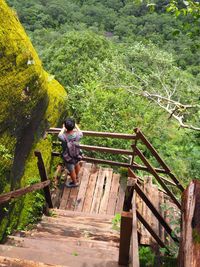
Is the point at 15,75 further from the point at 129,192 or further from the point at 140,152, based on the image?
the point at 129,192

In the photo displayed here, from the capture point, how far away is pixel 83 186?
7430 millimetres

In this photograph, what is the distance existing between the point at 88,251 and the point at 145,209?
8.01ft

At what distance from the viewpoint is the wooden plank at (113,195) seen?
22.9 ft

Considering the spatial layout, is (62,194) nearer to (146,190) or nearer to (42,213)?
(42,213)

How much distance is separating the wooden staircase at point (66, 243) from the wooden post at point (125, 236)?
0.19 m

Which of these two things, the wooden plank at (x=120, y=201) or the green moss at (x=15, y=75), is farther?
the wooden plank at (x=120, y=201)

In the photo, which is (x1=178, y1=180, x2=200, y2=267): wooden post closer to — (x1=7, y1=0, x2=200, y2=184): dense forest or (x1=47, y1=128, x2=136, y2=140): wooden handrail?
(x1=7, y1=0, x2=200, y2=184): dense forest

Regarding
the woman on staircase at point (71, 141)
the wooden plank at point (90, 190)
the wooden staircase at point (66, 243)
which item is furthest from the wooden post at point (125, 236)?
the wooden plank at point (90, 190)

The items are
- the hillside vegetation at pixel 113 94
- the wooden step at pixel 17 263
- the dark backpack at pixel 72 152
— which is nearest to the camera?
the wooden step at pixel 17 263

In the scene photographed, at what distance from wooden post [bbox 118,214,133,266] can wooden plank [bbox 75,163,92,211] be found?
348 cm

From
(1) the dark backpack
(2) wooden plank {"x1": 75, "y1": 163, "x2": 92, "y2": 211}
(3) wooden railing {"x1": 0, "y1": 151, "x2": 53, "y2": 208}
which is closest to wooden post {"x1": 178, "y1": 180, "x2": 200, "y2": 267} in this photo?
(3) wooden railing {"x1": 0, "y1": 151, "x2": 53, "y2": 208}

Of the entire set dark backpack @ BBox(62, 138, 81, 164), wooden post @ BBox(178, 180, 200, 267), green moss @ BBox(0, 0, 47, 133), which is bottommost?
dark backpack @ BBox(62, 138, 81, 164)

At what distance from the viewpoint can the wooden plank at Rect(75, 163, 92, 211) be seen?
7064 mm

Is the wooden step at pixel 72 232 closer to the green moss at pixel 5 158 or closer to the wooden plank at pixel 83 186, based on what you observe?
the green moss at pixel 5 158
